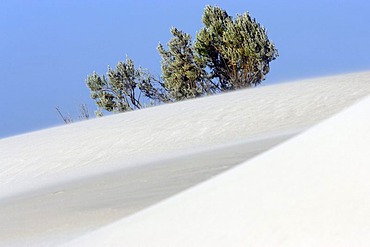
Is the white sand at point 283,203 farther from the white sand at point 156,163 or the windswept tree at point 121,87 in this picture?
the windswept tree at point 121,87

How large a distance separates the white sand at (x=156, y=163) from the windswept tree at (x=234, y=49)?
36.3 ft

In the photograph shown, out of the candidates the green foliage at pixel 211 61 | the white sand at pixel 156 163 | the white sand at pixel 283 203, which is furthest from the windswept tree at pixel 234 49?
the white sand at pixel 283 203

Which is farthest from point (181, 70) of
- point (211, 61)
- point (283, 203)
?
point (283, 203)

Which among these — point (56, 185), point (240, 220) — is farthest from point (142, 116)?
point (240, 220)

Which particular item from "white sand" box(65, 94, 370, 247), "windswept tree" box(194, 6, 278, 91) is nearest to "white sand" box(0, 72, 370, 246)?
"white sand" box(65, 94, 370, 247)

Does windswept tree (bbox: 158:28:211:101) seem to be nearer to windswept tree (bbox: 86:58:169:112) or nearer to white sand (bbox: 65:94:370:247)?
windswept tree (bbox: 86:58:169:112)

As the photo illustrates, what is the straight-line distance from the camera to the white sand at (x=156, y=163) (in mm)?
1885

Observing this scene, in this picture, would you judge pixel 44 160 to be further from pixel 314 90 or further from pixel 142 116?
pixel 314 90

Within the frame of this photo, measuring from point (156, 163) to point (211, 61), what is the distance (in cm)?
1482

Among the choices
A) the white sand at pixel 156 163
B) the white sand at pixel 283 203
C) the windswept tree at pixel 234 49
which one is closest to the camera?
the white sand at pixel 283 203

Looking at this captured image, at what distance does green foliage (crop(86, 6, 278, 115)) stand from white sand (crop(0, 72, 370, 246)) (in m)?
11.1

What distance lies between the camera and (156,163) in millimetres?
4574

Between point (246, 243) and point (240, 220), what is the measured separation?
0.12m

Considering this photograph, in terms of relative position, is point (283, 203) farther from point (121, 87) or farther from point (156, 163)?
point (121, 87)
